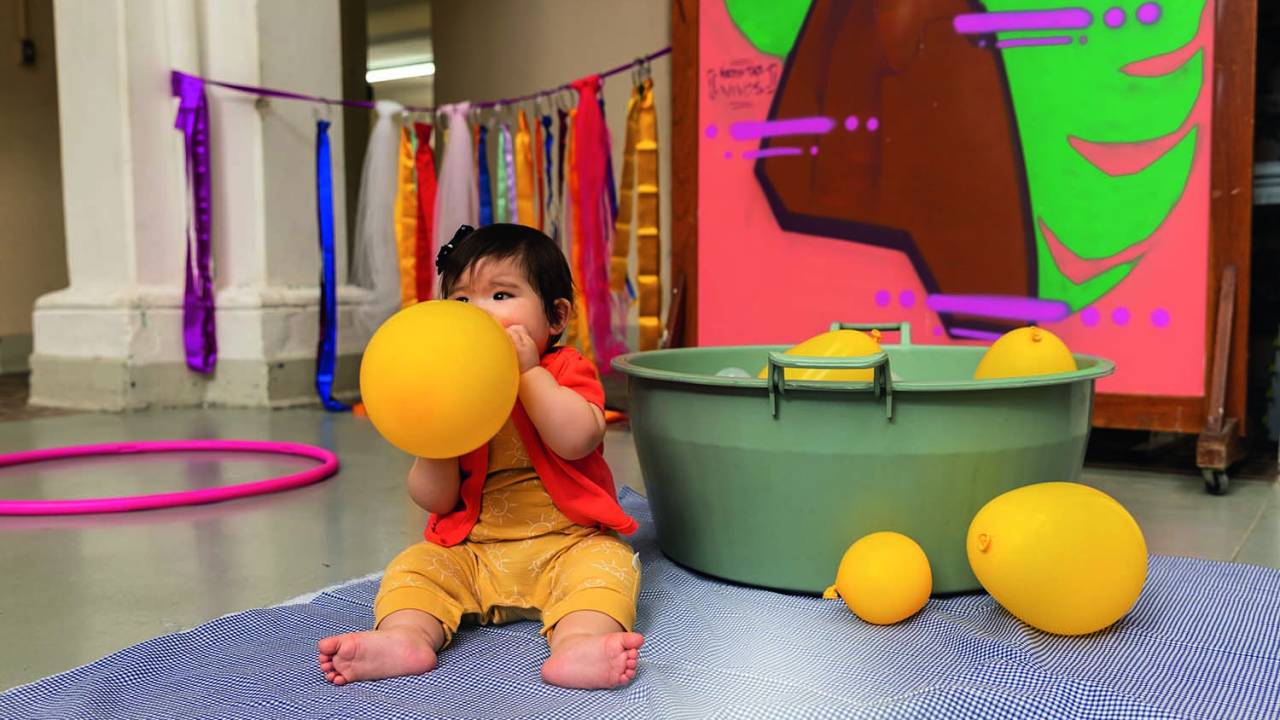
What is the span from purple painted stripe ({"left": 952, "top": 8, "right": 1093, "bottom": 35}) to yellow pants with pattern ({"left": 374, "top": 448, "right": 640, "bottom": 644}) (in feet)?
5.07

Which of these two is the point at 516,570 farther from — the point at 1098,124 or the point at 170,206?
the point at 170,206

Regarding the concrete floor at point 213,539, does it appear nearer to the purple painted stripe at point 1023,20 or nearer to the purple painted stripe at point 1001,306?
the purple painted stripe at point 1001,306

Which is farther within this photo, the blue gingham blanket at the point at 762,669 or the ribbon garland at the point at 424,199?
the ribbon garland at the point at 424,199

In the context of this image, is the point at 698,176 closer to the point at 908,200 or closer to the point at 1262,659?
the point at 908,200

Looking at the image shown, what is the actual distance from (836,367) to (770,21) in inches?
61.1

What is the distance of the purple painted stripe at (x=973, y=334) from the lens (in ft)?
7.28

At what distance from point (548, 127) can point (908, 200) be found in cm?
140

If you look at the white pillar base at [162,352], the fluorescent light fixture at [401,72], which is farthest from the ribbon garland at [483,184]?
the fluorescent light fixture at [401,72]

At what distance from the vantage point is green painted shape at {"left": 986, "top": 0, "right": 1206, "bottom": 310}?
2.02 metres

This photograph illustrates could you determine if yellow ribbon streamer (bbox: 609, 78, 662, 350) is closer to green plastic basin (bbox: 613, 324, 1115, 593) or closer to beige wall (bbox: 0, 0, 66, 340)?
green plastic basin (bbox: 613, 324, 1115, 593)

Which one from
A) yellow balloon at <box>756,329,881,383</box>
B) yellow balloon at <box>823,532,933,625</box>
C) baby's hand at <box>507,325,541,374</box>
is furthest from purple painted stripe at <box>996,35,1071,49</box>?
baby's hand at <box>507,325,541,374</box>

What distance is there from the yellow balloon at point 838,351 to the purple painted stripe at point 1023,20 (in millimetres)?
1074

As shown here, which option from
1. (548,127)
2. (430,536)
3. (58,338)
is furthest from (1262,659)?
(58,338)

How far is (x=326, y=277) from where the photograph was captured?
136 inches
